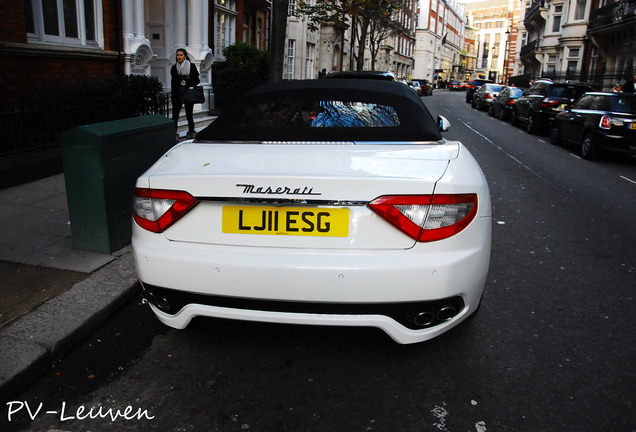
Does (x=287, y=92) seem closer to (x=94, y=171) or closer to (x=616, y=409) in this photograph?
(x=94, y=171)

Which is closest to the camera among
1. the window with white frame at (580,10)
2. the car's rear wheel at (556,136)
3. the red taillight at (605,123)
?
the red taillight at (605,123)

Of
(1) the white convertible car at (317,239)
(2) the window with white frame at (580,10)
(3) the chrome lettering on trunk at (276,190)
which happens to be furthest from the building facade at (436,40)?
(3) the chrome lettering on trunk at (276,190)

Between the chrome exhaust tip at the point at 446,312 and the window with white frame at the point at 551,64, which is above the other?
the window with white frame at the point at 551,64

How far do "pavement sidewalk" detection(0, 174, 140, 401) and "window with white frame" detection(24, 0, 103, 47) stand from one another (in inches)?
222

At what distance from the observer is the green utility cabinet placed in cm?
427

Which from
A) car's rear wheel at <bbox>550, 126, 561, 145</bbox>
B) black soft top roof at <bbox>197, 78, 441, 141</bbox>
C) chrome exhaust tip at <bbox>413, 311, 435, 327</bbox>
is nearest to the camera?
chrome exhaust tip at <bbox>413, 311, 435, 327</bbox>

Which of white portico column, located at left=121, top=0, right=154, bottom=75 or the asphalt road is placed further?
white portico column, located at left=121, top=0, right=154, bottom=75

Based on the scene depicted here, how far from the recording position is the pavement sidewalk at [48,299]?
2.92 m

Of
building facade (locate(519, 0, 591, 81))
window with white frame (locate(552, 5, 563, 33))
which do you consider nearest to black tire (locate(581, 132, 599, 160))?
building facade (locate(519, 0, 591, 81))

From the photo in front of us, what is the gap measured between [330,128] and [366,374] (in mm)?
1505

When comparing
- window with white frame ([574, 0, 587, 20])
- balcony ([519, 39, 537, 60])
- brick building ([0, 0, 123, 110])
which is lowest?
brick building ([0, 0, 123, 110])

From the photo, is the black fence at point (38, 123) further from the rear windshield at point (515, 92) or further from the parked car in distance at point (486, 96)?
the parked car in distance at point (486, 96)

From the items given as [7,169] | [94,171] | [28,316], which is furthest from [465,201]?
[7,169]

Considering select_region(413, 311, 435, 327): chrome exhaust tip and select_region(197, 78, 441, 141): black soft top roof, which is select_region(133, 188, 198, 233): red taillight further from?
select_region(413, 311, 435, 327): chrome exhaust tip
